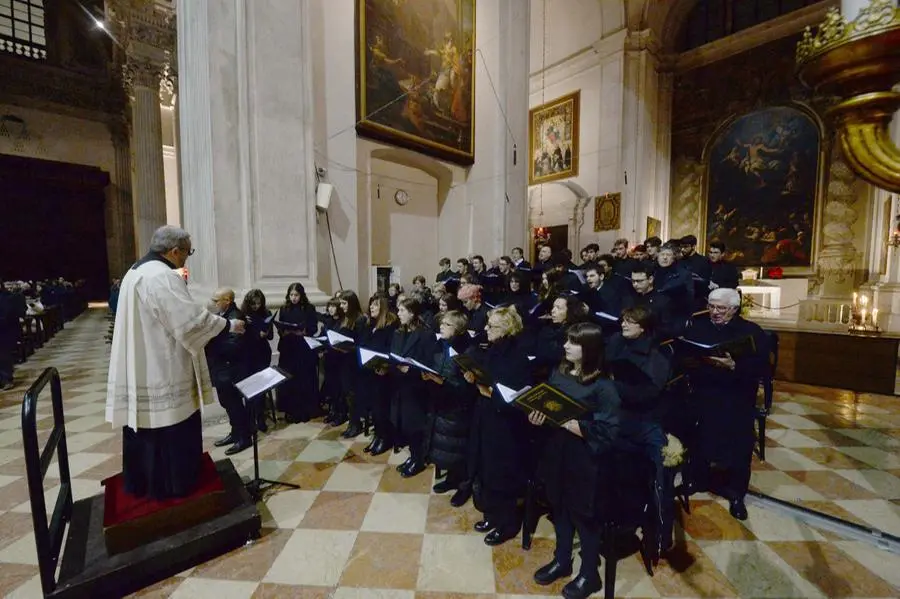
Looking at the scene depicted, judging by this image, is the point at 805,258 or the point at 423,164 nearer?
the point at 423,164

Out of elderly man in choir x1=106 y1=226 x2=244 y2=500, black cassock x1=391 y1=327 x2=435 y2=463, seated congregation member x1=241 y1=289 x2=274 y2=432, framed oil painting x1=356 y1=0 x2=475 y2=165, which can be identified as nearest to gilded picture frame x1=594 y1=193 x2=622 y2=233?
framed oil painting x1=356 y1=0 x2=475 y2=165

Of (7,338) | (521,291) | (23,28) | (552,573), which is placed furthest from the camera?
(23,28)

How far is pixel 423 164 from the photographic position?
8.68m

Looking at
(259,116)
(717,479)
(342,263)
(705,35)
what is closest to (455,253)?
(342,263)

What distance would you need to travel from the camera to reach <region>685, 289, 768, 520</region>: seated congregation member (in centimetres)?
303

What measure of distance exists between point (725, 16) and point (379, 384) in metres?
16.7

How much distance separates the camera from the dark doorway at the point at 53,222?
16078 millimetres

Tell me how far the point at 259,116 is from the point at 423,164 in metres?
3.85

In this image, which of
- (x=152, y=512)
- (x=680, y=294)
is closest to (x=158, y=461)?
(x=152, y=512)

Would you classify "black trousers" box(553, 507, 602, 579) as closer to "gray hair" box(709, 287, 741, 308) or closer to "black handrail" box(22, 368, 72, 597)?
"gray hair" box(709, 287, 741, 308)

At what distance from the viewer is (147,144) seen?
11734mm

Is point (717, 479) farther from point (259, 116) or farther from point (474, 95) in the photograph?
point (474, 95)

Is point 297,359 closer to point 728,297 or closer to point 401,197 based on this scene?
point 728,297

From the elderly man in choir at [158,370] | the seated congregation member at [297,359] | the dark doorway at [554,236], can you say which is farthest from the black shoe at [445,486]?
the dark doorway at [554,236]
